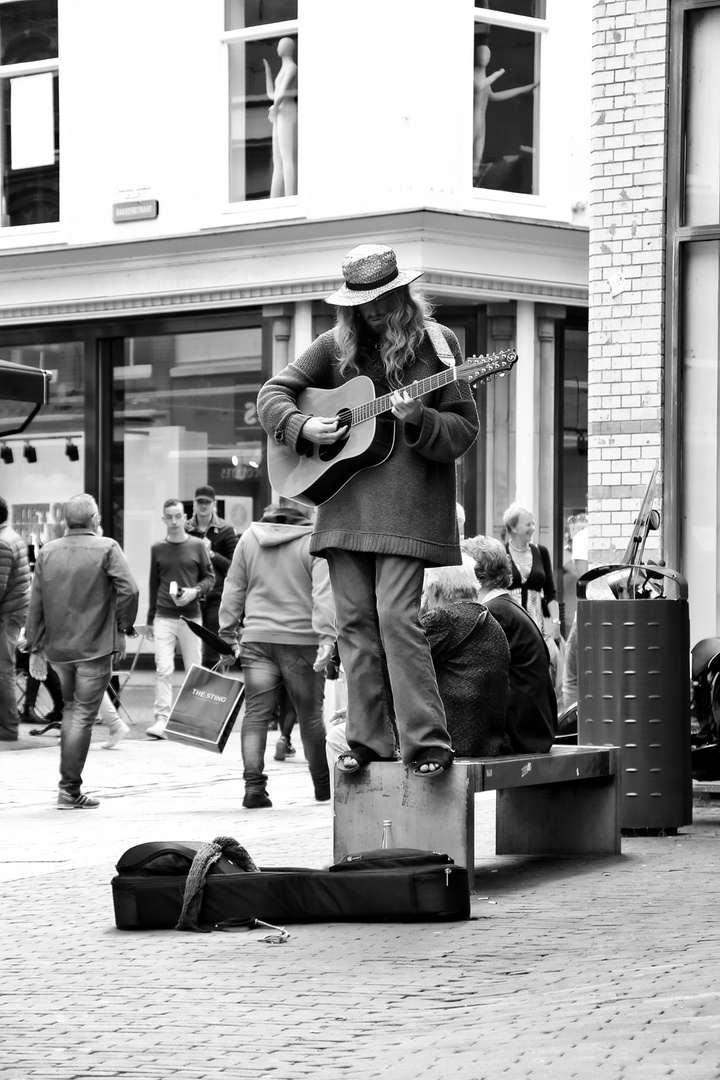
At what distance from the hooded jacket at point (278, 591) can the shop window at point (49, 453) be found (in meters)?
8.34

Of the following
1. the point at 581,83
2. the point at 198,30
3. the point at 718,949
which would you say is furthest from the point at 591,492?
the point at 198,30

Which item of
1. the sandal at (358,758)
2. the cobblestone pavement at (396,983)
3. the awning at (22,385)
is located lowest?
the cobblestone pavement at (396,983)

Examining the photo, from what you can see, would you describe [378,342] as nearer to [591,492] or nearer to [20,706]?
[591,492]

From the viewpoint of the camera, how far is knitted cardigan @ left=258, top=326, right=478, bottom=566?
7180mm

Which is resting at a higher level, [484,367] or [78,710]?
[484,367]

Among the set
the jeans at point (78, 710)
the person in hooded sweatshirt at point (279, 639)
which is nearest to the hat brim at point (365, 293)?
the person in hooded sweatshirt at point (279, 639)

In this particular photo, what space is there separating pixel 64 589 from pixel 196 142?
27.1 feet

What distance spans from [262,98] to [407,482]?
1163 centimetres

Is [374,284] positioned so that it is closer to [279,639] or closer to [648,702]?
[648,702]

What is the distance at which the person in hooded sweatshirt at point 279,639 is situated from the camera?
10945 mm

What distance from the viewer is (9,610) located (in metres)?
14.8

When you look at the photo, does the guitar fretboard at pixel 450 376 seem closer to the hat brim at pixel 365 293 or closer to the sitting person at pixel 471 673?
the hat brim at pixel 365 293

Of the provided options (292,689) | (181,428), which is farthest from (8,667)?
(181,428)

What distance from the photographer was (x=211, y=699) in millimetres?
11570
